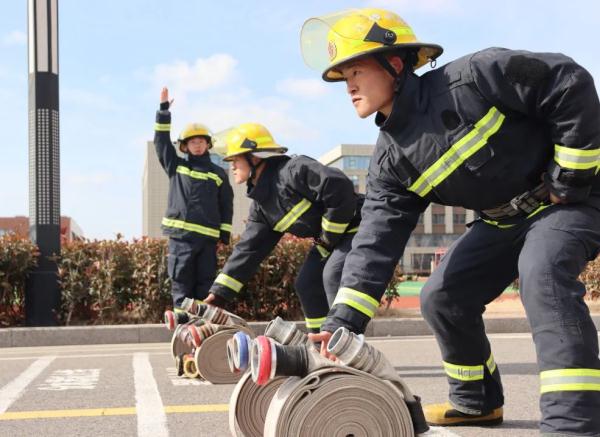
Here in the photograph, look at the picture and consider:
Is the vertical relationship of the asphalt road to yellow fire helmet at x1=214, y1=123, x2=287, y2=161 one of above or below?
below

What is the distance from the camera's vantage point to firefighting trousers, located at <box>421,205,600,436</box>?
261 cm

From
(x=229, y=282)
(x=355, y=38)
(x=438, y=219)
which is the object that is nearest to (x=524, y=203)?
(x=355, y=38)

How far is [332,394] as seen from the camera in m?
2.44

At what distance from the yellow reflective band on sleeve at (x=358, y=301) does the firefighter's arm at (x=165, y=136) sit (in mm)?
4771

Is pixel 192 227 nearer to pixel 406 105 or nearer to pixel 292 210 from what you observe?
pixel 292 210

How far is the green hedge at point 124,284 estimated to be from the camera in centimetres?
955

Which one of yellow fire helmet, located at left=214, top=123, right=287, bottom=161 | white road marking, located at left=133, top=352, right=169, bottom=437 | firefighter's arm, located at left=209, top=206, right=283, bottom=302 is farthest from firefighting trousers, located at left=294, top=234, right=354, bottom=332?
white road marking, located at left=133, top=352, right=169, bottom=437

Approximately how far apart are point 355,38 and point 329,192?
2.07 meters

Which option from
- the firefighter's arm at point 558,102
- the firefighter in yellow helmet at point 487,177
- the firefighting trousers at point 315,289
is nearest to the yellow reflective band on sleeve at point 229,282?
the firefighting trousers at point 315,289

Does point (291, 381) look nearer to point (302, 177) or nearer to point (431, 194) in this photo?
point (431, 194)

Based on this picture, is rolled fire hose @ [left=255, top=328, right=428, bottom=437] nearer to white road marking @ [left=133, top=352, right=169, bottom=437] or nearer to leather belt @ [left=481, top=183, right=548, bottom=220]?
leather belt @ [left=481, top=183, right=548, bottom=220]

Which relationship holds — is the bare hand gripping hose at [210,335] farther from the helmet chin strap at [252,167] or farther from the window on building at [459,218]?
the window on building at [459,218]

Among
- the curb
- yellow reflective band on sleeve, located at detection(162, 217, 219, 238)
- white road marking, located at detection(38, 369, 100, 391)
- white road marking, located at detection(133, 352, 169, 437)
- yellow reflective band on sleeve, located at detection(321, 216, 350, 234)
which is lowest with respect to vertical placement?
the curb

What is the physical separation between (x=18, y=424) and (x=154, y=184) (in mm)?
67364
